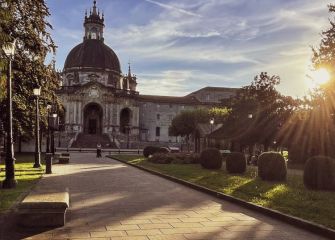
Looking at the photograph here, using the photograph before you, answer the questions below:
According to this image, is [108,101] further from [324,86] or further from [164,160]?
[324,86]

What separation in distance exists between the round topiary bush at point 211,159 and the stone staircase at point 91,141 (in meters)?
56.2

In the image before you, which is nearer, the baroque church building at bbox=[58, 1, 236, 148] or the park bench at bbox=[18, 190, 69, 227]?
the park bench at bbox=[18, 190, 69, 227]

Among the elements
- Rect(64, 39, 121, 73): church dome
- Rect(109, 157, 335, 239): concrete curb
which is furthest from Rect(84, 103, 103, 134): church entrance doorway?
Rect(109, 157, 335, 239): concrete curb

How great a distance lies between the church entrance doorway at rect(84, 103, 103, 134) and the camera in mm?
92562

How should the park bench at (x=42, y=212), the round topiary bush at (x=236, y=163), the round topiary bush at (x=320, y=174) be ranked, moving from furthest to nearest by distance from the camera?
the round topiary bush at (x=236, y=163), the round topiary bush at (x=320, y=174), the park bench at (x=42, y=212)

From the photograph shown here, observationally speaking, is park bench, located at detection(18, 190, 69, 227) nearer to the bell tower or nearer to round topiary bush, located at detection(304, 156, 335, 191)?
round topiary bush, located at detection(304, 156, 335, 191)

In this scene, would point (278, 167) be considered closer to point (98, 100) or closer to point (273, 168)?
point (273, 168)

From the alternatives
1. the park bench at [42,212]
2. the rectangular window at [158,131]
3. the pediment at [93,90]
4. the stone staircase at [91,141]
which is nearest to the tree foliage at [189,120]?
the stone staircase at [91,141]

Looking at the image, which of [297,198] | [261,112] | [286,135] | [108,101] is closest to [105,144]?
[108,101]

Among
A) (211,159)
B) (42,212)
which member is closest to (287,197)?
(42,212)

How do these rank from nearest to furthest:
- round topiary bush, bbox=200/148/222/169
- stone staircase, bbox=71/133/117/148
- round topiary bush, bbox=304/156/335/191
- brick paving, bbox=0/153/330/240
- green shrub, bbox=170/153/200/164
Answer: brick paving, bbox=0/153/330/240, round topiary bush, bbox=304/156/335/191, round topiary bush, bbox=200/148/222/169, green shrub, bbox=170/153/200/164, stone staircase, bbox=71/133/117/148

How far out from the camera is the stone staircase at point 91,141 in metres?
81.2

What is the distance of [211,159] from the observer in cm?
2619

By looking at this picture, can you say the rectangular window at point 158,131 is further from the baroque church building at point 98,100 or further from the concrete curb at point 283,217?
the concrete curb at point 283,217
